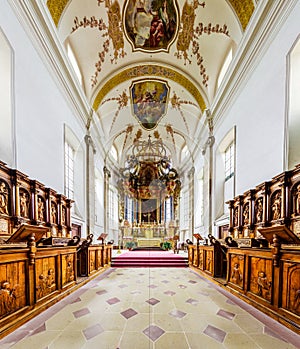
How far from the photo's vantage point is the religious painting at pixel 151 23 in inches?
240

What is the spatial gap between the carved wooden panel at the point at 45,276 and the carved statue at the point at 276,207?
4.16 meters

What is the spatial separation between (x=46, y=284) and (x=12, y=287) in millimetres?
735

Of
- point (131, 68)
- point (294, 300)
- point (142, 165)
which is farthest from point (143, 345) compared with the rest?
point (142, 165)

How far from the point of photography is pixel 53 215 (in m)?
5.24

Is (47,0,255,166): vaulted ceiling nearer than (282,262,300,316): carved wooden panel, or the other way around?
(282,262,300,316): carved wooden panel

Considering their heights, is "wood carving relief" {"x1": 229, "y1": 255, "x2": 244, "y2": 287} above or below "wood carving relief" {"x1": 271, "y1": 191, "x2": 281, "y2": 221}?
below

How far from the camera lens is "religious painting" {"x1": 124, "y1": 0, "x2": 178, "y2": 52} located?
609 centimetres

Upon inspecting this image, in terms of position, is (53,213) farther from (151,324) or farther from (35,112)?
(151,324)

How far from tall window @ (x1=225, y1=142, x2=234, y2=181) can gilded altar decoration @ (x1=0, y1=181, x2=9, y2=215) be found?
645cm

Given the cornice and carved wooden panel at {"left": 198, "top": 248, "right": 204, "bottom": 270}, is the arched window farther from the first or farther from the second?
carved wooden panel at {"left": 198, "top": 248, "right": 204, "bottom": 270}

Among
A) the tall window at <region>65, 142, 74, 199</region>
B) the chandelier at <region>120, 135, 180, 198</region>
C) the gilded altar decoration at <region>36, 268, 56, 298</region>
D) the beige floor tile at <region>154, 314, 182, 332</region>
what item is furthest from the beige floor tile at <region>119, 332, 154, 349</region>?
the chandelier at <region>120, 135, 180, 198</region>

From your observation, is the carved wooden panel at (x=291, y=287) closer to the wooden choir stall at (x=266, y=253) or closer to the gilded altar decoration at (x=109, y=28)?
the wooden choir stall at (x=266, y=253)

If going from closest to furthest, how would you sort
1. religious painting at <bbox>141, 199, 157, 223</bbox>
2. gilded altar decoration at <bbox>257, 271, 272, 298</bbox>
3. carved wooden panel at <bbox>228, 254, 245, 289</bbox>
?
gilded altar decoration at <bbox>257, 271, 272, 298</bbox>
carved wooden panel at <bbox>228, 254, 245, 289</bbox>
religious painting at <bbox>141, 199, 157, 223</bbox>

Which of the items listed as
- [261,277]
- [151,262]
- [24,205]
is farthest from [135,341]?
[151,262]
